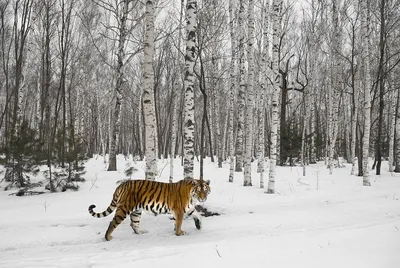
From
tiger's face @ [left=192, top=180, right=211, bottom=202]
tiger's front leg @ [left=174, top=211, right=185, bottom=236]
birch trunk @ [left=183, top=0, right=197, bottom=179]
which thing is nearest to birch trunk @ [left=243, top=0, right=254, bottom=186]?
birch trunk @ [left=183, top=0, right=197, bottom=179]

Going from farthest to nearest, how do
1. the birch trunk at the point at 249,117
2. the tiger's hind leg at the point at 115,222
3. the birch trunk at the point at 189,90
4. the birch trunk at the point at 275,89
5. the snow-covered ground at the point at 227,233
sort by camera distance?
1. the birch trunk at the point at 249,117
2. the birch trunk at the point at 275,89
3. the birch trunk at the point at 189,90
4. the tiger's hind leg at the point at 115,222
5. the snow-covered ground at the point at 227,233

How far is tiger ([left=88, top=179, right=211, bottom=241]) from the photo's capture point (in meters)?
5.78

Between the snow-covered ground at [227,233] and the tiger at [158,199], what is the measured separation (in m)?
0.49

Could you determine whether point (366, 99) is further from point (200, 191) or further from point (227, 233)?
point (200, 191)

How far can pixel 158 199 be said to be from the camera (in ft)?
19.3

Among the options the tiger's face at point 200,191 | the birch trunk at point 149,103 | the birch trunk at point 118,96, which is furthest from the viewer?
the birch trunk at point 118,96

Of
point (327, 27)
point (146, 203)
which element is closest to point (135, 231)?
point (146, 203)

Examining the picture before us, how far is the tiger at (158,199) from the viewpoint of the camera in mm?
5777

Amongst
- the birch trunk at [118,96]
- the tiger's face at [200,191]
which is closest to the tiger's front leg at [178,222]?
the tiger's face at [200,191]

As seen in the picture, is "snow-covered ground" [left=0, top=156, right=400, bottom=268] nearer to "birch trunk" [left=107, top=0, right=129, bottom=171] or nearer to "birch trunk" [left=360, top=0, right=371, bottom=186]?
"birch trunk" [left=360, top=0, right=371, bottom=186]

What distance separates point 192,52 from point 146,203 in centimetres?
428

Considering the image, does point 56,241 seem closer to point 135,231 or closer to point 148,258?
point 135,231

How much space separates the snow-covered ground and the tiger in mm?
492

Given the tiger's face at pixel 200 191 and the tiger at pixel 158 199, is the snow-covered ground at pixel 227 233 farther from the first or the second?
the tiger's face at pixel 200 191
